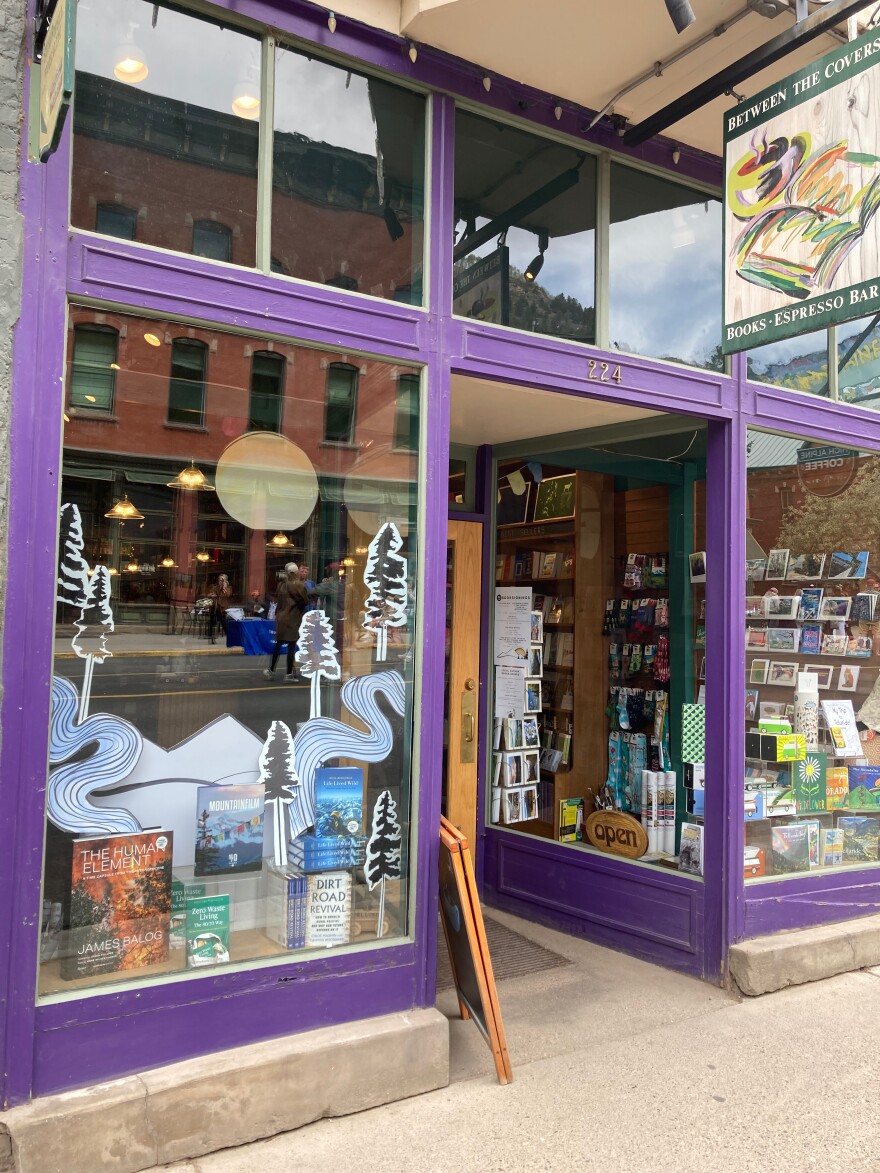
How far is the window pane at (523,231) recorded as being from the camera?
4.26 meters

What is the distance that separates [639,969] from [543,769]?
1494mm

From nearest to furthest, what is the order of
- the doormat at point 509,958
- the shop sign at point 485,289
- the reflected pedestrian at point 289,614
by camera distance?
the reflected pedestrian at point 289,614, the shop sign at point 485,289, the doormat at point 509,958

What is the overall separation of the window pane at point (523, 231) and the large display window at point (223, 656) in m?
0.81

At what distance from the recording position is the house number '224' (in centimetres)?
451

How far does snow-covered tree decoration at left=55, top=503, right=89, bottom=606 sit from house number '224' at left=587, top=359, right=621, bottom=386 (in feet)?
8.49

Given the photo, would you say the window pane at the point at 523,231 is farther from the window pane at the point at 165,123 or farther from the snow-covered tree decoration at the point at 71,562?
the snow-covered tree decoration at the point at 71,562

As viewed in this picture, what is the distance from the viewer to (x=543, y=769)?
6.13 m

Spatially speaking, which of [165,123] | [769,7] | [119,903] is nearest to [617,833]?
[119,903]

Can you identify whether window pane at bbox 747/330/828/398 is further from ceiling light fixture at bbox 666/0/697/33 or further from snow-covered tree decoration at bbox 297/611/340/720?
snow-covered tree decoration at bbox 297/611/340/720

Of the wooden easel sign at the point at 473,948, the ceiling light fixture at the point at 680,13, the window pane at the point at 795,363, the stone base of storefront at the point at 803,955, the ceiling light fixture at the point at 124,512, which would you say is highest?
the ceiling light fixture at the point at 680,13

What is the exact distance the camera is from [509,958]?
512cm

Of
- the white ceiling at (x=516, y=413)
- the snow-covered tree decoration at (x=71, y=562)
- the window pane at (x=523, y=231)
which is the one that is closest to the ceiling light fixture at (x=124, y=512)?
the snow-covered tree decoration at (x=71, y=562)

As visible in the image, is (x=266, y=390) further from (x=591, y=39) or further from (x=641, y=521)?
(x=641, y=521)

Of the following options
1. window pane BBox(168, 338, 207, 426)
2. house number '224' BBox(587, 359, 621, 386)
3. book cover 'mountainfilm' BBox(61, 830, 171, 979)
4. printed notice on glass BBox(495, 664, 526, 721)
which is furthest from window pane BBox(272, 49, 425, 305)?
printed notice on glass BBox(495, 664, 526, 721)
